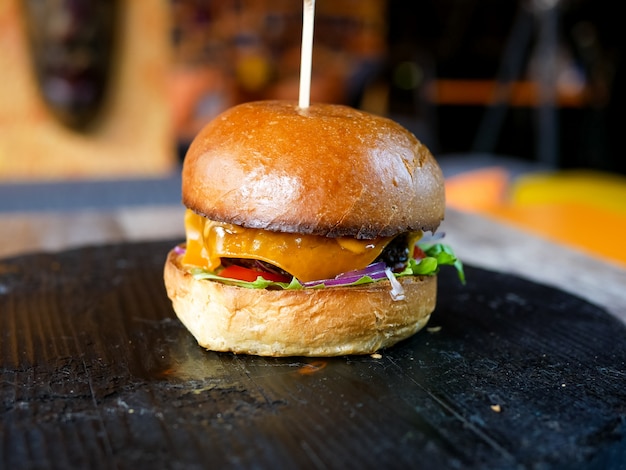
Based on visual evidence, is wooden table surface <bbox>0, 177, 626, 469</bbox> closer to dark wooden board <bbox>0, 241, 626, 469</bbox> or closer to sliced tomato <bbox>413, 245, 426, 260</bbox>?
dark wooden board <bbox>0, 241, 626, 469</bbox>

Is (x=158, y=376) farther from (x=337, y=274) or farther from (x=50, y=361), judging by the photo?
(x=337, y=274)

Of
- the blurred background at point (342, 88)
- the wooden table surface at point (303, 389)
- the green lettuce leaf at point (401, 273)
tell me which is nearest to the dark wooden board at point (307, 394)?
the wooden table surface at point (303, 389)

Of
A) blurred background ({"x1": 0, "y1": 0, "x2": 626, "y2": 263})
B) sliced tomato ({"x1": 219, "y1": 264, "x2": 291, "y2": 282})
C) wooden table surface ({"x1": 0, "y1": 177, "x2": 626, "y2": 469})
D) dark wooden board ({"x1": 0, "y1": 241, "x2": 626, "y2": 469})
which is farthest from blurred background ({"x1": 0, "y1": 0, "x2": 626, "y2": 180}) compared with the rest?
sliced tomato ({"x1": 219, "y1": 264, "x2": 291, "y2": 282})

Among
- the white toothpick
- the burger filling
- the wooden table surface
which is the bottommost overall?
the wooden table surface

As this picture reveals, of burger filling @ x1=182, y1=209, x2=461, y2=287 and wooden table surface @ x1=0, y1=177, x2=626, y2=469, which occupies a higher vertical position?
burger filling @ x1=182, y1=209, x2=461, y2=287

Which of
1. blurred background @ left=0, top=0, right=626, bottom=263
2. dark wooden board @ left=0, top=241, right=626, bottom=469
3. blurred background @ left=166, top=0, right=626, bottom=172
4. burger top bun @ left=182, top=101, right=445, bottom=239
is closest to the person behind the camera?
dark wooden board @ left=0, top=241, right=626, bottom=469

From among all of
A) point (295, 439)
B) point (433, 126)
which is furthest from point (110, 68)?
point (433, 126)
